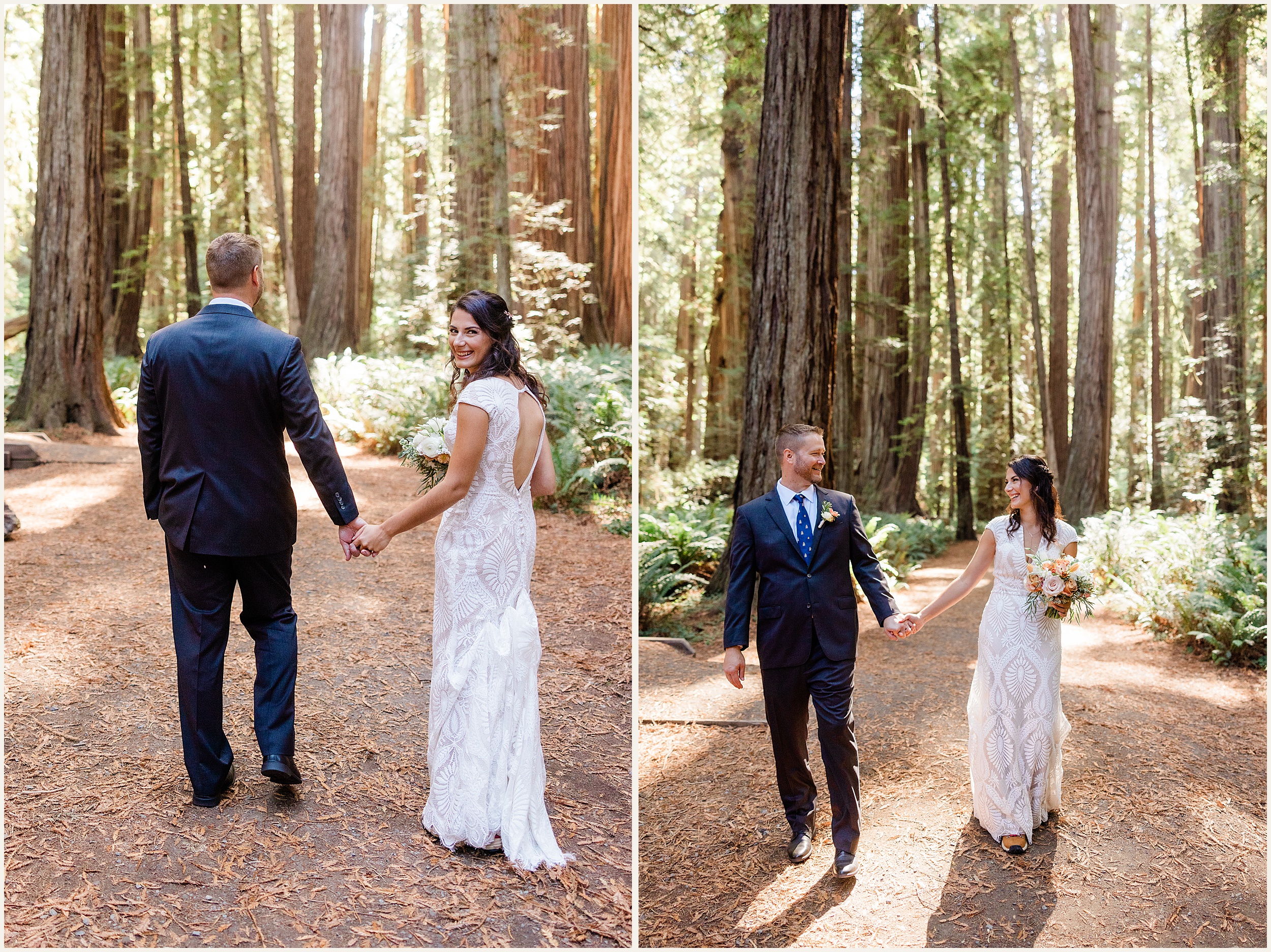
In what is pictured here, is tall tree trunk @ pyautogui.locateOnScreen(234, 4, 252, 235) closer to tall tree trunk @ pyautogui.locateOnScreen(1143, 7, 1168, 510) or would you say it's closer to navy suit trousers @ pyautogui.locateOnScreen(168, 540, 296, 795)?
navy suit trousers @ pyautogui.locateOnScreen(168, 540, 296, 795)

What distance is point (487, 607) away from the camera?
3.61 meters

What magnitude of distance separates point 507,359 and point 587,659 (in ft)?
8.99

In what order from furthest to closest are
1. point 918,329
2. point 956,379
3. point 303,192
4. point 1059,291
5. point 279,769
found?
point 1059,291 < point 303,192 < point 918,329 < point 956,379 < point 279,769

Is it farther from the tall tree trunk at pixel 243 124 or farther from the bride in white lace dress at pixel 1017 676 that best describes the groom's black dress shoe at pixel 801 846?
the tall tree trunk at pixel 243 124

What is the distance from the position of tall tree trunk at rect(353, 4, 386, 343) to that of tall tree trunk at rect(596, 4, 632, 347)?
4.53 meters

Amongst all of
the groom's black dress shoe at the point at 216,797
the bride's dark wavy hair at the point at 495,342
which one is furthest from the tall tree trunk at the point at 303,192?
the bride's dark wavy hair at the point at 495,342

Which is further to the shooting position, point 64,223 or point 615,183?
point 615,183

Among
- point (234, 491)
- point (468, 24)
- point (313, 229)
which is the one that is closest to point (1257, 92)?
point (468, 24)

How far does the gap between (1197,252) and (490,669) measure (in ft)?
63.8

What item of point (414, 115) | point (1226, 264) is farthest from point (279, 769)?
point (414, 115)

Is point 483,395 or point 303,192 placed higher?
point 303,192

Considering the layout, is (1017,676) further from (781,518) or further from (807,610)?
(781,518)

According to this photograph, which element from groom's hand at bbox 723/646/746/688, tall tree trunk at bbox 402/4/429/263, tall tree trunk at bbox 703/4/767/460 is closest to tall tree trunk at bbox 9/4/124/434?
tall tree trunk at bbox 703/4/767/460

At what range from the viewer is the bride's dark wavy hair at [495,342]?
3561 millimetres
